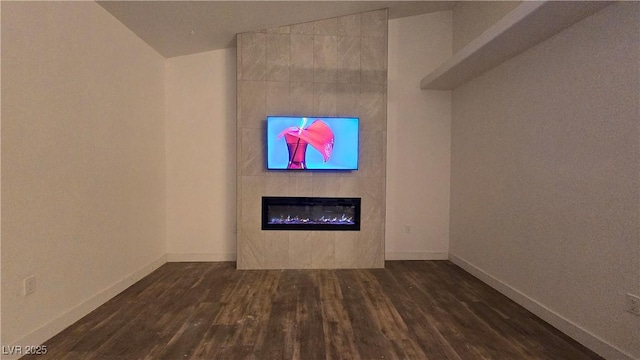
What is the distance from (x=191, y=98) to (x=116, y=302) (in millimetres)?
2680

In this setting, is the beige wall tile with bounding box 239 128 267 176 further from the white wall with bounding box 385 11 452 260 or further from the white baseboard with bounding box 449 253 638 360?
the white baseboard with bounding box 449 253 638 360

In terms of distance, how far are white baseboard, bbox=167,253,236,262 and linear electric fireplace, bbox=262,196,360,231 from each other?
0.79 metres

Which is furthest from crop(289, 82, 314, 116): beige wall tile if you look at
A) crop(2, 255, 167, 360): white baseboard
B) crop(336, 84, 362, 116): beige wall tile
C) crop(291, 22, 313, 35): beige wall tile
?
crop(2, 255, 167, 360): white baseboard

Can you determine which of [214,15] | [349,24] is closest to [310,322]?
[214,15]

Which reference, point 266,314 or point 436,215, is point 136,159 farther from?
point 436,215

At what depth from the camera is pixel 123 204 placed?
10.9ft

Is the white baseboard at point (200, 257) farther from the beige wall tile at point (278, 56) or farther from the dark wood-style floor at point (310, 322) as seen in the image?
the beige wall tile at point (278, 56)

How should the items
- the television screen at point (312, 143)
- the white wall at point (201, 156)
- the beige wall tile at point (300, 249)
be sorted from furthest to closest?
the white wall at point (201, 156) < the beige wall tile at point (300, 249) < the television screen at point (312, 143)

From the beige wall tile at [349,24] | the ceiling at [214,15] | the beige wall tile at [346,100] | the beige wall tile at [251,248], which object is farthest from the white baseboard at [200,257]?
the beige wall tile at [349,24]

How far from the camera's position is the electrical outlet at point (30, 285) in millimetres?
2135

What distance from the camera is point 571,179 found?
2.49 meters

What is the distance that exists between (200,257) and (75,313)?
1.85 m

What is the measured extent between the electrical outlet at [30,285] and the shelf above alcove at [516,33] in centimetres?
395

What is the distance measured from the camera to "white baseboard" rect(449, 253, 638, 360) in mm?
2156
